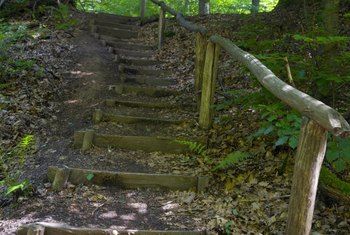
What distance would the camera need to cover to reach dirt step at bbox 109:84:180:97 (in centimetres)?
760

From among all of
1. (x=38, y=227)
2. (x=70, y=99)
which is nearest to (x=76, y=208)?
(x=38, y=227)

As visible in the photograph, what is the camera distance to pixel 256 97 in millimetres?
4574

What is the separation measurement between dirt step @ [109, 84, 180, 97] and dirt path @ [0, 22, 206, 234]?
0.72 metres

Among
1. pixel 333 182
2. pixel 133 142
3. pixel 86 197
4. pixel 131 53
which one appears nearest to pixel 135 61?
pixel 131 53

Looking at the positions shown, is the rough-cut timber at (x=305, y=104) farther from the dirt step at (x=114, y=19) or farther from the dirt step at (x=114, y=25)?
the dirt step at (x=114, y=19)

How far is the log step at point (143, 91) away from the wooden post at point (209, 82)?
1678 mm

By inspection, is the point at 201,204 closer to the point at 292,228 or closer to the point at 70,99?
the point at 292,228

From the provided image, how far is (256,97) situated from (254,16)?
22.0ft

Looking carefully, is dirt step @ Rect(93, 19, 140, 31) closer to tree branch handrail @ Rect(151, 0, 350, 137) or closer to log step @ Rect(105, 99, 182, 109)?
log step @ Rect(105, 99, 182, 109)

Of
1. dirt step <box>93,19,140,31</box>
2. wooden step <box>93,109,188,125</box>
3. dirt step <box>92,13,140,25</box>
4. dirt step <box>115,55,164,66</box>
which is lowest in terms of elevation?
wooden step <box>93,109,188,125</box>

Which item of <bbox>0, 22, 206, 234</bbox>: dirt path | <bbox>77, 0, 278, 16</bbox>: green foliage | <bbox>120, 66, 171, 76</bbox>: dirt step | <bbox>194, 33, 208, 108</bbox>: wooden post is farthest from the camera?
<bbox>77, 0, 278, 16</bbox>: green foliage

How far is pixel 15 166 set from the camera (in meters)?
5.29

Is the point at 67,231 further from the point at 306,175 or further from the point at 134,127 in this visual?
the point at 134,127

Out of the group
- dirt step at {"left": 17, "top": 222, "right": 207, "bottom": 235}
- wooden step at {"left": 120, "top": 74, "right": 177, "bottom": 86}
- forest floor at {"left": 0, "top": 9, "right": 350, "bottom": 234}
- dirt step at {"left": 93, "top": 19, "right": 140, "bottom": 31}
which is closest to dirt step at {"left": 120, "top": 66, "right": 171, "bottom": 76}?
wooden step at {"left": 120, "top": 74, "right": 177, "bottom": 86}
